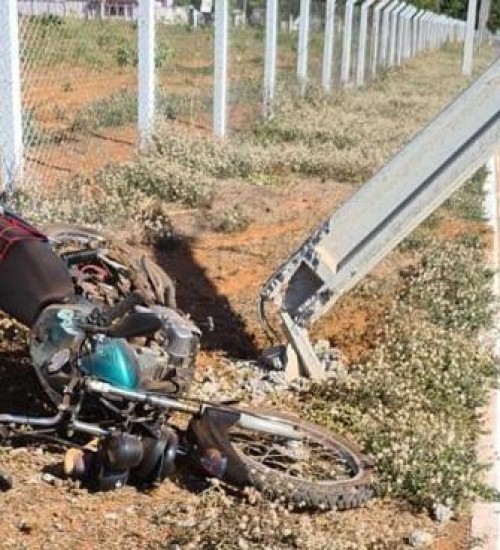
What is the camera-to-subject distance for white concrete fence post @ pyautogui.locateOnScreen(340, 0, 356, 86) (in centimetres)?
2111

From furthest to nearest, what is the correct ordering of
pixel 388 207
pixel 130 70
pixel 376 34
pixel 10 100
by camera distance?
pixel 376 34
pixel 130 70
pixel 10 100
pixel 388 207

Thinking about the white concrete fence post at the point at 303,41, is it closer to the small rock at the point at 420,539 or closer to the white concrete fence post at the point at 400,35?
the small rock at the point at 420,539

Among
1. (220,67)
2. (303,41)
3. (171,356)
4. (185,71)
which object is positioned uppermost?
(303,41)

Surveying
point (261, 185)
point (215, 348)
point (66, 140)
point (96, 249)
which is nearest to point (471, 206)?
point (261, 185)

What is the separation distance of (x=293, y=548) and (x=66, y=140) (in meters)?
7.51

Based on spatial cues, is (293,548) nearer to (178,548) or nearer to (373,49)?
(178,548)

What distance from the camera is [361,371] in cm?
566

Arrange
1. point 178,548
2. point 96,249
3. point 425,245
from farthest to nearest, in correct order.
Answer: point 425,245
point 96,249
point 178,548

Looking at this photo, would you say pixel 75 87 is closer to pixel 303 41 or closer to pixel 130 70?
pixel 130 70

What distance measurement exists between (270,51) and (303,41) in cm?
230

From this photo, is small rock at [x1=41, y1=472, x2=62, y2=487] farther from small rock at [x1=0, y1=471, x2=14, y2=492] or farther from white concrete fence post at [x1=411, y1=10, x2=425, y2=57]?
white concrete fence post at [x1=411, y1=10, x2=425, y2=57]

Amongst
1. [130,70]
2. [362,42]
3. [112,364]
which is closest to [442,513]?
[112,364]

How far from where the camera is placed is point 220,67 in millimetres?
Result: 12930

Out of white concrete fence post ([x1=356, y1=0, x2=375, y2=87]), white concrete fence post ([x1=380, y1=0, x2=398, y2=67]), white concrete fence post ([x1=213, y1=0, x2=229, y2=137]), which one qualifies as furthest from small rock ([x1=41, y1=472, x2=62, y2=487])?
white concrete fence post ([x1=380, y1=0, x2=398, y2=67])
